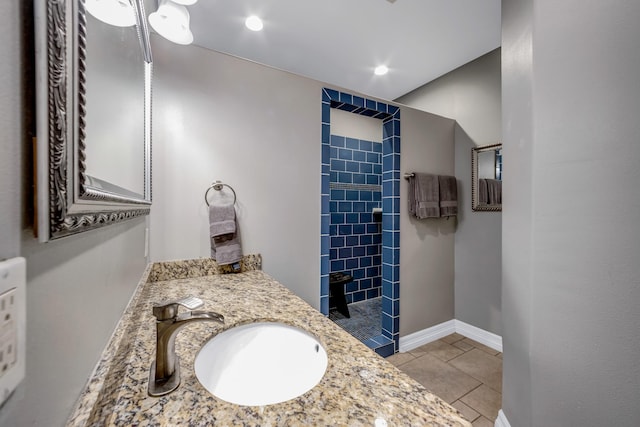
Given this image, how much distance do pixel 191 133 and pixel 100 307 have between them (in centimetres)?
109

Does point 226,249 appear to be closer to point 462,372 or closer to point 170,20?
point 170,20

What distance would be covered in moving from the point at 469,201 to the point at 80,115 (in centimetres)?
270

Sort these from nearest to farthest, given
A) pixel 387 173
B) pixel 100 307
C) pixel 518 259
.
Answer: pixel 100 307 → pixel 518 259 → pixel 387 173

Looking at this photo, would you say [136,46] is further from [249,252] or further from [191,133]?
[249,252]

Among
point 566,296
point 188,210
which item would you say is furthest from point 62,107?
point 566,296

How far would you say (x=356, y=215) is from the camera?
9.90 feet

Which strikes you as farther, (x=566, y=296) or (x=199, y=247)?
(x=199, y=247)

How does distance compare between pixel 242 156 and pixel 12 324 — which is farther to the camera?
pixel 242 156

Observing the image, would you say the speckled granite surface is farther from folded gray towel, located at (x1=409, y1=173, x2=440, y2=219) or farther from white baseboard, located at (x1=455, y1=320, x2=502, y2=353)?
white baseboard, located at (x1=455, y1=320, x2=502, y2=353)

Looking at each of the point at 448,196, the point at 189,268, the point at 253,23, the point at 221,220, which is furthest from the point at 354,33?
the point at 189,268

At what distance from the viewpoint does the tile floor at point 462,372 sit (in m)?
1.59

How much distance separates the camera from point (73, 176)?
305 millimetres

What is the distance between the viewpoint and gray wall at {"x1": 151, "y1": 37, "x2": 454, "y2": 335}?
1312 millimetres

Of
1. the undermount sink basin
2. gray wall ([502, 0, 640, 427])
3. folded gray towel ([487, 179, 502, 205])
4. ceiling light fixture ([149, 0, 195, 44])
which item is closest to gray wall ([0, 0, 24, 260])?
the undermount sink basin
